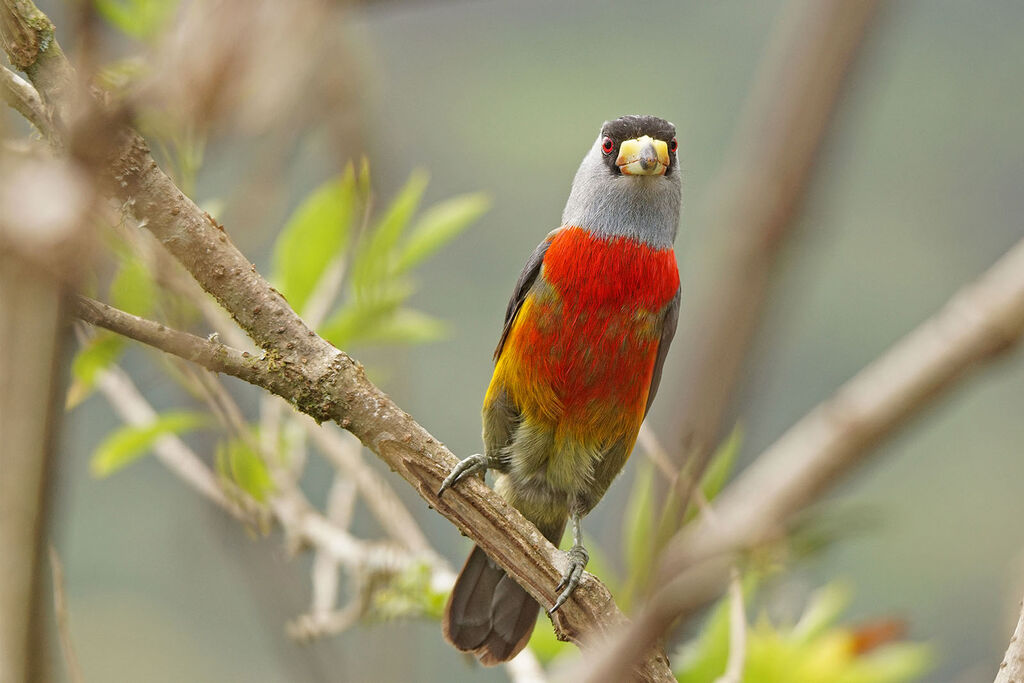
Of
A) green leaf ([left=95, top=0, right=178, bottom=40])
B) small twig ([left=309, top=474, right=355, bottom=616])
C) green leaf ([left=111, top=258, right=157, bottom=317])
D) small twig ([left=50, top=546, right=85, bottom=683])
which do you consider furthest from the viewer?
small twig ([left=309, top=474, right=355, bottom=616])

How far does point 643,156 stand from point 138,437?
1.42 metres

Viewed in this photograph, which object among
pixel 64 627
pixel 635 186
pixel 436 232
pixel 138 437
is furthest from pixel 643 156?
pixel 64 627

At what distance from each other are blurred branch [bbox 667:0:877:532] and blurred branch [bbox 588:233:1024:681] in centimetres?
4

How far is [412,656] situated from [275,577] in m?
0.35

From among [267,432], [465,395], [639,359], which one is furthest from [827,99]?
[465,395]

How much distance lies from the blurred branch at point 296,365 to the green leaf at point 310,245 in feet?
3.55

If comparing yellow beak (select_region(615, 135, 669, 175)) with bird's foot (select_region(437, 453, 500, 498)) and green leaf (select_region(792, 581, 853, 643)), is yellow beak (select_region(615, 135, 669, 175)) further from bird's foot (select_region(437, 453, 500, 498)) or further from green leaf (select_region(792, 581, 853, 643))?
green leaf (select_region(792, 581, 853, 643))

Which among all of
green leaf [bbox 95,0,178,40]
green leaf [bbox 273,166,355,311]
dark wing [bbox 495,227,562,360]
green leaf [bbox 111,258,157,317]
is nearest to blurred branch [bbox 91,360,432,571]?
green leaf [bbox 111,258,157,317]

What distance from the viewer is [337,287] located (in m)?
2.95

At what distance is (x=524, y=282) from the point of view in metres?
2.64

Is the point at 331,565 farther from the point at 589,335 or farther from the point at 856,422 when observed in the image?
the point at 856,422

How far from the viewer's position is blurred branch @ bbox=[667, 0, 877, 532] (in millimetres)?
423

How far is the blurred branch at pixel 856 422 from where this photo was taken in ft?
1.39

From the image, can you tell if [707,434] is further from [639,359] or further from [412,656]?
[639,359]
